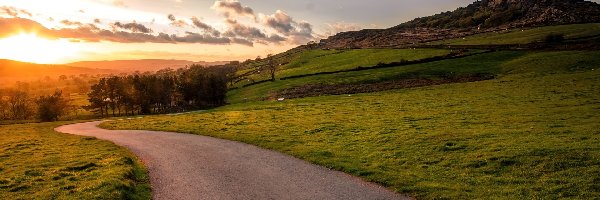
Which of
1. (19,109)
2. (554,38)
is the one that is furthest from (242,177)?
(19,109)

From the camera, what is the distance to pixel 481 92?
64.6m

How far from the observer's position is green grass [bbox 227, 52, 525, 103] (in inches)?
3819

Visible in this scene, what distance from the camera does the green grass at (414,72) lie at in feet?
318

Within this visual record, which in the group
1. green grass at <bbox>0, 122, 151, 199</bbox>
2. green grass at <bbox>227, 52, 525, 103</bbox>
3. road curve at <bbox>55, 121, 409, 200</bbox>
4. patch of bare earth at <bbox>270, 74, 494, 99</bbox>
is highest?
green grass at <bbox>227, 52, 525, 103</bbox>

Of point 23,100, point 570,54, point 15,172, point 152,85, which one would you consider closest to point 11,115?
point 23,100

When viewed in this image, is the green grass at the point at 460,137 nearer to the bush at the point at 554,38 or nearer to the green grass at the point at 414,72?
the green grass at the point at 414,72

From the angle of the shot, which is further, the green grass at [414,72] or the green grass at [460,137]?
the green grass at [414,72]

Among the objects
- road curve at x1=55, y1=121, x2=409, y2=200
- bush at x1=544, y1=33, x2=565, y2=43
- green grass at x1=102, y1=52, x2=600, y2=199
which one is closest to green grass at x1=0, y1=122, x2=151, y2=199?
road curve at x1=55, y1=121, x2=409, y2=200

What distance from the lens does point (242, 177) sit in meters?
24.2

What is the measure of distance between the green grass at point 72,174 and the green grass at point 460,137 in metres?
12.2

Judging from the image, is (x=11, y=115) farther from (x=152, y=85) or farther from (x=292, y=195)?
(x=292, y=195)

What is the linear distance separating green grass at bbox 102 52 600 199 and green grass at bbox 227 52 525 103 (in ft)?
87.9

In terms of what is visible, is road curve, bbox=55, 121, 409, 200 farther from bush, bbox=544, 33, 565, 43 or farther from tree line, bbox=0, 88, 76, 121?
bush, bbox=544, 33, 565, 43

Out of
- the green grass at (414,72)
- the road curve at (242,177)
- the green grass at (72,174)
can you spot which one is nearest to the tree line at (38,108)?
the green grass at (414,72)
